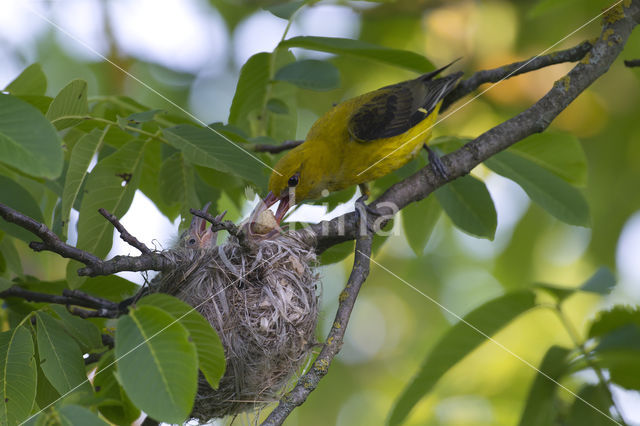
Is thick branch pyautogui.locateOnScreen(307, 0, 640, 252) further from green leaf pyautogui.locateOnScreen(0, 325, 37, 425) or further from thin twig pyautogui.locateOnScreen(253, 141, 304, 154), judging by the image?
green leaf pyautogui.locateOnScreen(0, 325, 37, 425)

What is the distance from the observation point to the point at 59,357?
7.71ft

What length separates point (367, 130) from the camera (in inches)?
162

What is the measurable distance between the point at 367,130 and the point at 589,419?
7.07 feet

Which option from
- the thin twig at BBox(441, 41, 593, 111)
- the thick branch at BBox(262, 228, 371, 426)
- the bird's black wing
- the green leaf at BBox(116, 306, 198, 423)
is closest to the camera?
the green leaf at BBox(116, 306, 198, 423)

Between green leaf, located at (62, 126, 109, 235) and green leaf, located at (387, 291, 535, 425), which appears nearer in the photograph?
green leaf, located at (62, 126, 109, 235)

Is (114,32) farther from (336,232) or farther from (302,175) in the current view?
(336,232)

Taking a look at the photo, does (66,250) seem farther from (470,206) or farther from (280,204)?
(470,206)

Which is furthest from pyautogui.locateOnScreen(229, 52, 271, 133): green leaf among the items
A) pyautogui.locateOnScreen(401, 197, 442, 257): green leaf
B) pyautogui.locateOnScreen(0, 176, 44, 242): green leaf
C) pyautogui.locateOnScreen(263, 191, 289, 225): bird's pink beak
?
pyautogui.locateOnScreen(0, 176, 44, 242): green leaf

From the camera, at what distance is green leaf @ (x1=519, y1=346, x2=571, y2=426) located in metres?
2.97

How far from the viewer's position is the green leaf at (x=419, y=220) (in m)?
3.59

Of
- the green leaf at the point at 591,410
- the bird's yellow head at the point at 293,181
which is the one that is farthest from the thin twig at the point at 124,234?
the green leaf at the point at 591,410

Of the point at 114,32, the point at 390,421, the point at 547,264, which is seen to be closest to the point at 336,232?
the point at 390,421

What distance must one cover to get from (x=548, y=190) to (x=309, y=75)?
1.44m

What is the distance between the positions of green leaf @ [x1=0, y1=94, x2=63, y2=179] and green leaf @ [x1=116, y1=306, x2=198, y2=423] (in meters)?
0.51
